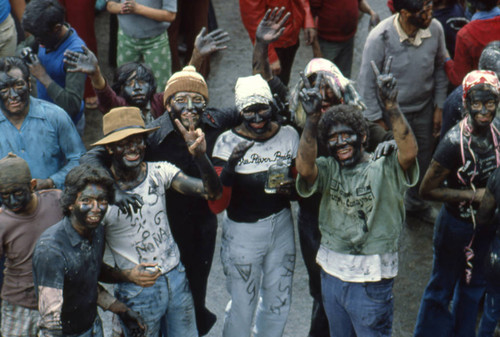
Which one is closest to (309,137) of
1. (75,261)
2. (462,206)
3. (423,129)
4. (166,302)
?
(462,206)

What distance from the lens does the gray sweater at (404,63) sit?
6.12m

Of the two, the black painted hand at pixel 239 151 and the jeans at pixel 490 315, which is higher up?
the black painted hand at pixel 239 151

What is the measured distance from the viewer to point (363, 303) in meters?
4.51

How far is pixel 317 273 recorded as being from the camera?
16.9 feet

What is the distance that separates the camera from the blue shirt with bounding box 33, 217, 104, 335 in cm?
401

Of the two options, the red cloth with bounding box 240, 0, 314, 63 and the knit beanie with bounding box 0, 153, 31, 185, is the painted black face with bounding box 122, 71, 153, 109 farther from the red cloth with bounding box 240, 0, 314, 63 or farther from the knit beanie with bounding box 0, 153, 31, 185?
the red cloth with bounding box 240, 0, 314, 63

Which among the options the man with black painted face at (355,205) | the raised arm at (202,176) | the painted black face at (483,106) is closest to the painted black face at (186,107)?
the raised arm at (202,176)

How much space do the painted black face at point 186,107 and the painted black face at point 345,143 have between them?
92cm

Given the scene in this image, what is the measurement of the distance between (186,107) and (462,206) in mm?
1836

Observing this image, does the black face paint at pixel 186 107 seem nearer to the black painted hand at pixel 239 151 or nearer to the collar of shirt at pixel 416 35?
the black painted hand at pixel 239 151

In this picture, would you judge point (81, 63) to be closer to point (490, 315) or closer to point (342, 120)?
point (342, 120)

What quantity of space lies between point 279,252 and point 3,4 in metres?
3.73

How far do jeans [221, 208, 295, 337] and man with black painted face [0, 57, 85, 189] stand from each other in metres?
1.21

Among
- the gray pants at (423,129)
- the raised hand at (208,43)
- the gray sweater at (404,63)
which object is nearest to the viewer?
the raised hand at (208,43)
